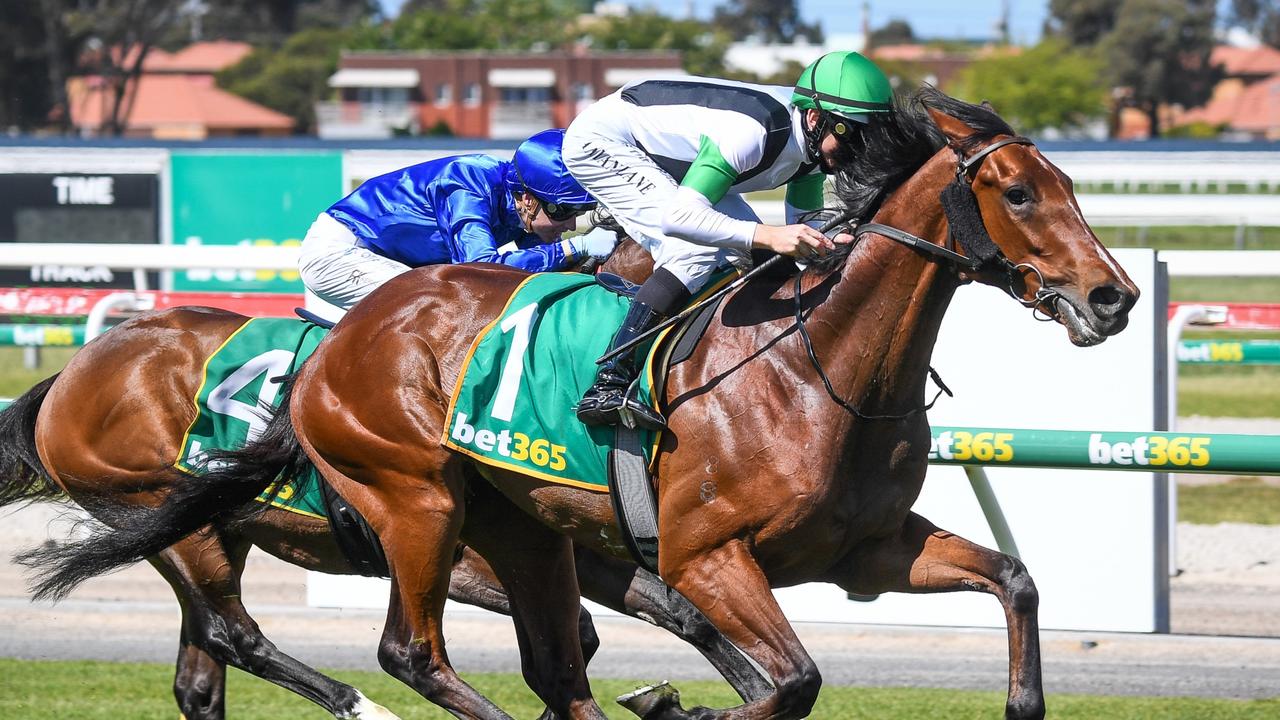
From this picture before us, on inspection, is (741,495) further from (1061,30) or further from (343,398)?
(1061,30)

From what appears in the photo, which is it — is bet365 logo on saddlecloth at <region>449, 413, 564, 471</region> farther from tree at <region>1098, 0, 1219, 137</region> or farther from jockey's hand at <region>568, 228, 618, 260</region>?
tree at <region>1098, 0, 1219, 137</region>

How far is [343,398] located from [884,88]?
155 centimetres

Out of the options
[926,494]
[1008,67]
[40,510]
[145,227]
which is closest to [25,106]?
[1008,67]

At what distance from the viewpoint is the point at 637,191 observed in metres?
3.91

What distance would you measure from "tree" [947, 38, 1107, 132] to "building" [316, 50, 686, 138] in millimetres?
11635

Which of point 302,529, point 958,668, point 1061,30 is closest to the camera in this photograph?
point 302,529

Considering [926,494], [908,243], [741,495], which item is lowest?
[926,494]

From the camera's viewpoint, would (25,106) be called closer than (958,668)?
No

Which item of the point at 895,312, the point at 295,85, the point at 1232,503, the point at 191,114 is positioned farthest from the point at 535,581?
the point at 295,85

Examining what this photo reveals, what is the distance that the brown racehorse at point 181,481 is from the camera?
4.59 metres

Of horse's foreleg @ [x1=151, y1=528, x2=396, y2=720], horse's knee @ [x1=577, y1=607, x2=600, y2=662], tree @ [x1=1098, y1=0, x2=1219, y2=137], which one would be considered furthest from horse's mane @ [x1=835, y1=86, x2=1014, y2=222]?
tree @ [x1=1098, y1=0, x2=1219, y2=137]

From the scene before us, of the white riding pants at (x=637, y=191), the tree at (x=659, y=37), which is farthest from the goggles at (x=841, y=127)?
the tree at (x=659, y=37)

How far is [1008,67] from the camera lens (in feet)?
178

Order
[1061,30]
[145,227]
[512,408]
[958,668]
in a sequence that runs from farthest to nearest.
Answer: [1061,30]
[145,227]
[958,668]
[512,408]
